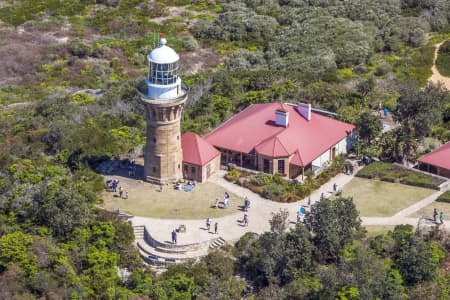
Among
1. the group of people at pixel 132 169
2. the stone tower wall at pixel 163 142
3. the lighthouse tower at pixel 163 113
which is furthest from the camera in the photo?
the group of people at pixel 132 169

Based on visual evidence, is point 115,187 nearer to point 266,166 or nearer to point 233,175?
point 233,175

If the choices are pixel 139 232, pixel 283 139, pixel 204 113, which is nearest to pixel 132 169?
pixel 139 232

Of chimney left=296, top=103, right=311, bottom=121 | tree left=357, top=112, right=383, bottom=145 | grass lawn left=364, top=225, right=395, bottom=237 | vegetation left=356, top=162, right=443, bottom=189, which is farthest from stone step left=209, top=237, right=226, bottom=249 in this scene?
tree left=357, top=112, right=383, bottom=145

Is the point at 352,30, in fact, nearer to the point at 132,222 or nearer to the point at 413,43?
the point at 413,43

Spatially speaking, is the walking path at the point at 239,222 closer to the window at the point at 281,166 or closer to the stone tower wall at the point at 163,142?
the window at the point at 281,166

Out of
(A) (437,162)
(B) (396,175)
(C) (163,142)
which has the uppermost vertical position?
(C) (163,142)

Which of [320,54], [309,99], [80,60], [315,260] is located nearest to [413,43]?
[320,54]

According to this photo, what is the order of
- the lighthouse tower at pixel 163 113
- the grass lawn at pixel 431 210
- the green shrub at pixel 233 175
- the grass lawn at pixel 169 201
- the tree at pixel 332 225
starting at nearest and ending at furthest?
the tree at pixel 332 225 → the grass lawn at pixel 431 210 → the grass lawn at pixel 169 201 → the lighthouse tower at pixel 163 113 → the green shrub at pixel 233 175

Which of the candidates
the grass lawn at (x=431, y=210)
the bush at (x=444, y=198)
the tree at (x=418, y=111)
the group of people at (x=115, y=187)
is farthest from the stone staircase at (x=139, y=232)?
the tree at (x=418, y=111)
